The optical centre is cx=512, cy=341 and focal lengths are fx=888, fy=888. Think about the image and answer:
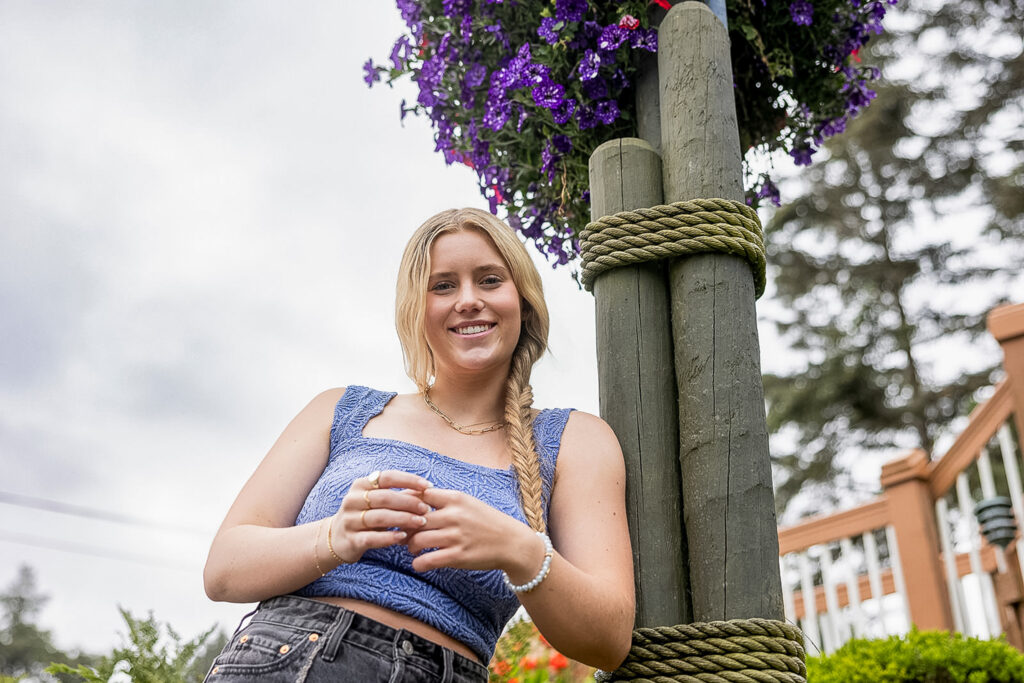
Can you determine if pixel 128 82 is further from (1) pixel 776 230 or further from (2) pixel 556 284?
(2) pixel 556 284

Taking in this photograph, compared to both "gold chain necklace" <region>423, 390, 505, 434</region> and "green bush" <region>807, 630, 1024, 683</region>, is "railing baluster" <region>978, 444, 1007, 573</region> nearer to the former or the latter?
"green bush" <region>807, 630, 1024, 683</region>

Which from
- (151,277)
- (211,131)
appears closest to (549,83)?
(211,131)

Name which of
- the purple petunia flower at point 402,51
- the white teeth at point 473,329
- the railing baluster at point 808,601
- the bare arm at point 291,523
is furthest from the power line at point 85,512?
the white teeth at point 473,329

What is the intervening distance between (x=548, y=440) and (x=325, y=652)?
0.53 meters

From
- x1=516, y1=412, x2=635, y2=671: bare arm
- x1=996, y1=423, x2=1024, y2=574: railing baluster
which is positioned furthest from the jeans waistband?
x1=996, y1=423, x2=1024, y2=574: railing baluster

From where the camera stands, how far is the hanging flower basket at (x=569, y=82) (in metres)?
1.85

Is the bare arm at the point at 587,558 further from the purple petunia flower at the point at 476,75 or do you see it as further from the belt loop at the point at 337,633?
the purple petunia flower at the point at 476,75

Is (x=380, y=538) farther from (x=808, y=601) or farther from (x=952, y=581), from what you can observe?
(x=808, y=601)

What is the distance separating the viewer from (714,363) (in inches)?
61.3

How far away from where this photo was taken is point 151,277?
20109mm

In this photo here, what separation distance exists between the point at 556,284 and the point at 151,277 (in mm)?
19885

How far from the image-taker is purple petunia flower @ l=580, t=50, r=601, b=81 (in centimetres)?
182

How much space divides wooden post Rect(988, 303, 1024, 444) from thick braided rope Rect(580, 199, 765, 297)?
2.18 m

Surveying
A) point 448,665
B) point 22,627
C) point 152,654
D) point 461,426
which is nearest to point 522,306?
point 461,426
